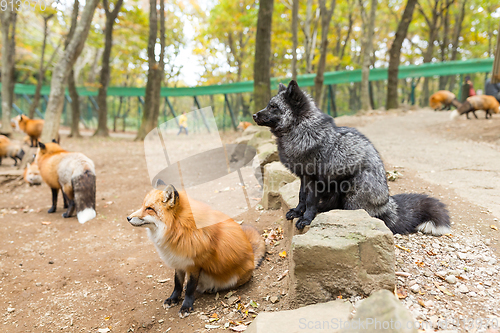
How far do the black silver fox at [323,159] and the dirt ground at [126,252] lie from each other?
92cm

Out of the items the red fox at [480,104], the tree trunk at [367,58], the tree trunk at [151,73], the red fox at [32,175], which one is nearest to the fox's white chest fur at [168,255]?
the red fox at [32,175]

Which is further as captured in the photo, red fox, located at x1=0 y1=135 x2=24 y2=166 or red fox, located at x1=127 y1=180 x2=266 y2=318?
red fox, located at x1=0 y1=135 x2=24 y2=166

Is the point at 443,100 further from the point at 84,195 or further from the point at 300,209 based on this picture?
the point at 84,195

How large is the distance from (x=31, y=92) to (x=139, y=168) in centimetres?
1960

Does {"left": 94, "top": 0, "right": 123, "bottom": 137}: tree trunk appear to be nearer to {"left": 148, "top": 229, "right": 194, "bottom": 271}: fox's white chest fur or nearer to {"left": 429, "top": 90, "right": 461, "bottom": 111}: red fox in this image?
{"left": 148, "top": 229, "right": 194, "bottom": 271}: fox's white chest fur

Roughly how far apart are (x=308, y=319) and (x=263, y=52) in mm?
6744

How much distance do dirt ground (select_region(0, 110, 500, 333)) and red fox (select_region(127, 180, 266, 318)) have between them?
18 centimetres

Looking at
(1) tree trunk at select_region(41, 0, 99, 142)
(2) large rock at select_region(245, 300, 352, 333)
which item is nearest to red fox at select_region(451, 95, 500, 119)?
(2) large rock at select_region(245, 300, 352, 333)

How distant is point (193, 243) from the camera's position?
2828mm

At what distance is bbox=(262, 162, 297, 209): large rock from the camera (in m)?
4.55

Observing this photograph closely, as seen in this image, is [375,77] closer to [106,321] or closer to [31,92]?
[106,321]

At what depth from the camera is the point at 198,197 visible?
3521 millimetres

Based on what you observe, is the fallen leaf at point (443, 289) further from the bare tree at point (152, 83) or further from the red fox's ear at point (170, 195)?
the bare tree at point (152, 83)

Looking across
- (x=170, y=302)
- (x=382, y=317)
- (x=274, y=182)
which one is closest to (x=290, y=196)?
(x=274, y=182)
